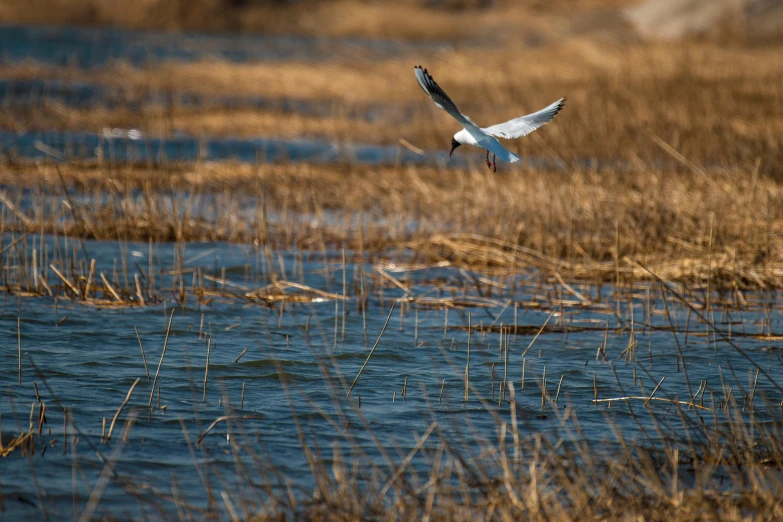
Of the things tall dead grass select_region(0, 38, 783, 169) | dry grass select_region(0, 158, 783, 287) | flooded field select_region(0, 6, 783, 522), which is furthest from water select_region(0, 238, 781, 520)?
tall dead grass select_region(0, 38, 783, 169)

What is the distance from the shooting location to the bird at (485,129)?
392 cm

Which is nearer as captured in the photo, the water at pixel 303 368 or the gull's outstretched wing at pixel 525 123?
the water at pixel 303 368

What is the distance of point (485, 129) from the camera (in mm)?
4141

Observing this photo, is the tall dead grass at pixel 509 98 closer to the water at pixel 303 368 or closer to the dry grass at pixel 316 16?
the water at pixel 303 368

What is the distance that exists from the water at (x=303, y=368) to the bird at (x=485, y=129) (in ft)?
3.39

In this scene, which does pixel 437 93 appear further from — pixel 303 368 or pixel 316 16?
pixel 316 16

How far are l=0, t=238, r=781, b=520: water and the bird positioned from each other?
1032 mm

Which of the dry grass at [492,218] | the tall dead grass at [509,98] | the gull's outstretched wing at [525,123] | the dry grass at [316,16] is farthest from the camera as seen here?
the dry grass at [316,16]

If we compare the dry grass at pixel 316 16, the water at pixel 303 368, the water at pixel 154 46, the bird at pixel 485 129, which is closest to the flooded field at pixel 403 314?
the water at pixel 303 368

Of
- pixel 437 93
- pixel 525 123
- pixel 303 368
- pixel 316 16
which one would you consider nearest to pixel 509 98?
pixel 303 368

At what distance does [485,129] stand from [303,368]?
1.56m

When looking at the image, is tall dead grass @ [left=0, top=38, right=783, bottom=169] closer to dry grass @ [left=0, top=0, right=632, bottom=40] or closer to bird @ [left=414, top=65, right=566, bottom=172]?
bird @ [left=414, top=65, right=566, bottom=172]

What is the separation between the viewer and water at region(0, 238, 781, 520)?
3.61m

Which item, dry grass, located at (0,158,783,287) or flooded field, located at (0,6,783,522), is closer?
flooded field, located at (0,6,783,522)
